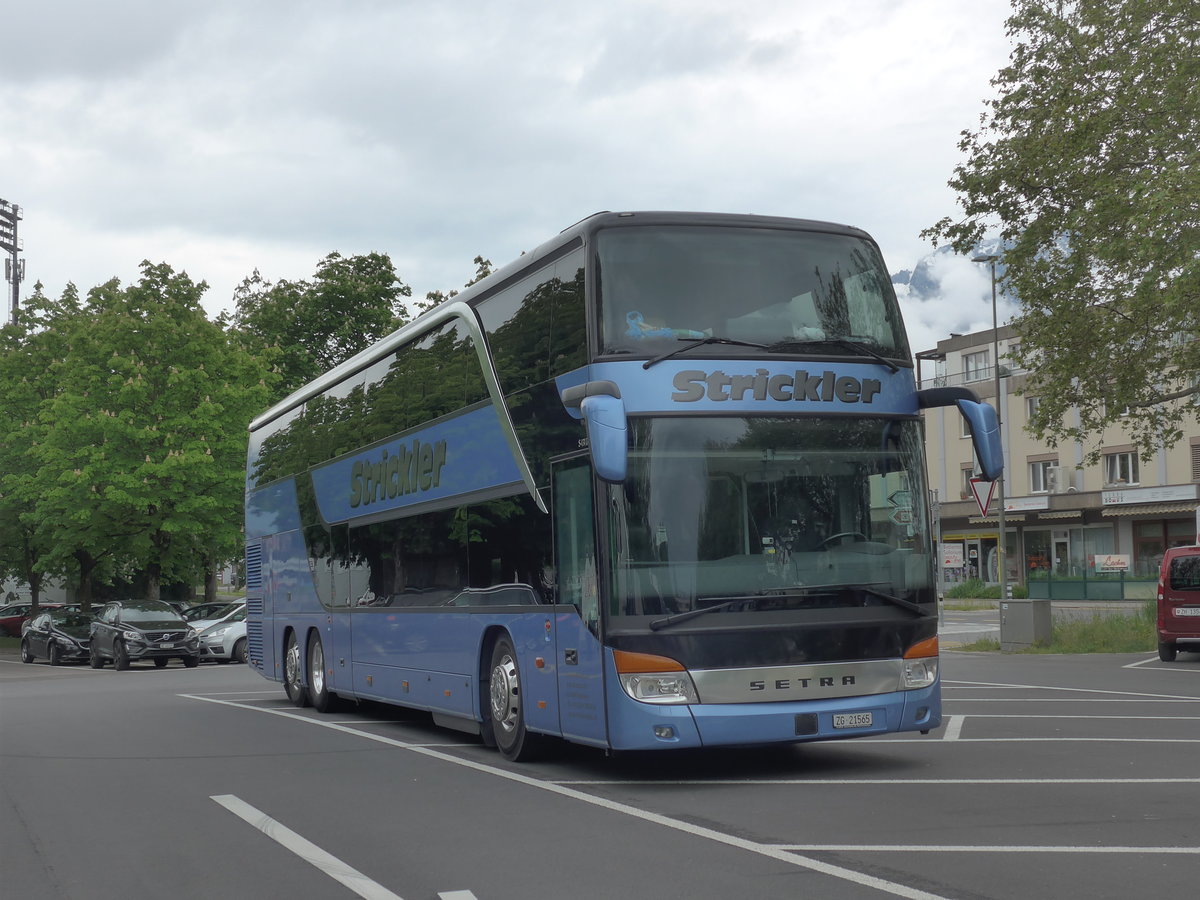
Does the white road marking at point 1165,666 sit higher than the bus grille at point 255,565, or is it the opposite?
the bus grille at point 255,565

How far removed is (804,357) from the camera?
10.2 m

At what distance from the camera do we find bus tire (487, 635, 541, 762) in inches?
455

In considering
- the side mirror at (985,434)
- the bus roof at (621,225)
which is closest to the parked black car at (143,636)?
the bus roof at (621,225)

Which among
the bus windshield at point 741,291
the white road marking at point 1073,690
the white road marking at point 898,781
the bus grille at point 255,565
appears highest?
the bus windshield at point 741,291

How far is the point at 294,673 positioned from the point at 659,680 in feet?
34.7

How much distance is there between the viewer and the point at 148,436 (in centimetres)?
3841

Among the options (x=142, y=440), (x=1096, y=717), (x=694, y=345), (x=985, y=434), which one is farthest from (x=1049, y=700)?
(x=142, y=440)

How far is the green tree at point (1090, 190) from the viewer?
22.6 m

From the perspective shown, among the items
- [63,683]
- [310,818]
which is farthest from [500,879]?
[63,683]

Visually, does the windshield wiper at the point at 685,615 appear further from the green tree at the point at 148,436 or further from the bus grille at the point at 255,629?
the green tree at the point at 148,436

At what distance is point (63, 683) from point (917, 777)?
21689mm

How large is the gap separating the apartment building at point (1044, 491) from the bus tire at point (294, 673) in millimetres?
38905

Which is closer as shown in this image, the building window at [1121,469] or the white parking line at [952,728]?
the white parking line at [952,728]

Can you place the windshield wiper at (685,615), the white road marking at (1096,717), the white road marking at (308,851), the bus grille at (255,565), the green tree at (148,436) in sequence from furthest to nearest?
the green tree at (148,436)
the bus grille at (255,565)
the white road marking at (1096,717)
the windshield wiper at (685,615)
the white road marking at (308,851)
